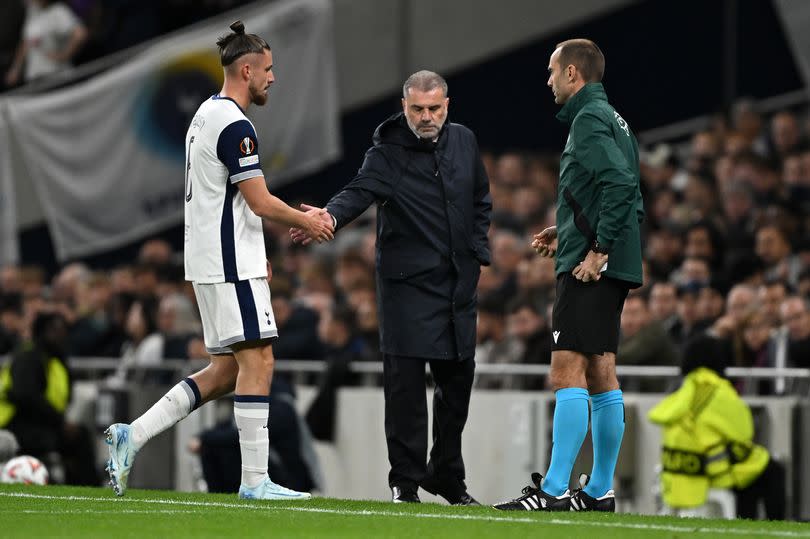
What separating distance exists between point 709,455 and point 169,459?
6.04 metres

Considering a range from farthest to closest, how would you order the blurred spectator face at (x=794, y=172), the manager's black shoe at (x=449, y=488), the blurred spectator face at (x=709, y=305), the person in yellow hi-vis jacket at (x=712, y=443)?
the blurred spectator face at (x=794, y=172) < the blurred spectator face at (x=709, y=305) < the person in yellow hi-vis jacket at (x=712, y=443) < the manager's black shoe at (x=449, y=488)

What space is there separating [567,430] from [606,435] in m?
0.25

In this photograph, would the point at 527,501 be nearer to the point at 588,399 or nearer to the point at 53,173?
the point at 588,399

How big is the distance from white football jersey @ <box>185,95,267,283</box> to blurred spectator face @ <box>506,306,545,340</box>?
18.4 feet

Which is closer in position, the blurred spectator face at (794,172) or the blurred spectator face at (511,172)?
the blurred spectator face at (794,172)

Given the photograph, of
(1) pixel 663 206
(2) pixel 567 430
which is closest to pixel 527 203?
(1) pixel 663 206

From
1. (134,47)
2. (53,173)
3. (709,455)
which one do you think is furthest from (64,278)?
(709,455)

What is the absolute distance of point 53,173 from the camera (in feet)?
64.1

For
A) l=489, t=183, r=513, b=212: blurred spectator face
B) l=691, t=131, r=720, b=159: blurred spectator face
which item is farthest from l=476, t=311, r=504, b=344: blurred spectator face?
l=691, t=131, r=720, b=159: blurred spectator face

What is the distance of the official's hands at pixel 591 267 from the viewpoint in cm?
834

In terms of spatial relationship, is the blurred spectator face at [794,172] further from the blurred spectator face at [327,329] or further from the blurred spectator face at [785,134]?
the blurred spectator face at [327,329]

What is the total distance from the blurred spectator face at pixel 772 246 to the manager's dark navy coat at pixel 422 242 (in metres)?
5.75

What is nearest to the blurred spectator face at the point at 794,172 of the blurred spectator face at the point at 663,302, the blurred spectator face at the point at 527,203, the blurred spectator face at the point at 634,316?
the blurred spectator face at the point at 527,203

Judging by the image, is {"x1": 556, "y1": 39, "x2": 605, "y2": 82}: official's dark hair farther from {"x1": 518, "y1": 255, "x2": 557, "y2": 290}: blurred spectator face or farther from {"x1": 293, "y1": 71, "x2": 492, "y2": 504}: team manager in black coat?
{"x1": 518, "y1": 255, "x2": 557, "y2": 290}: blurred spectator face
